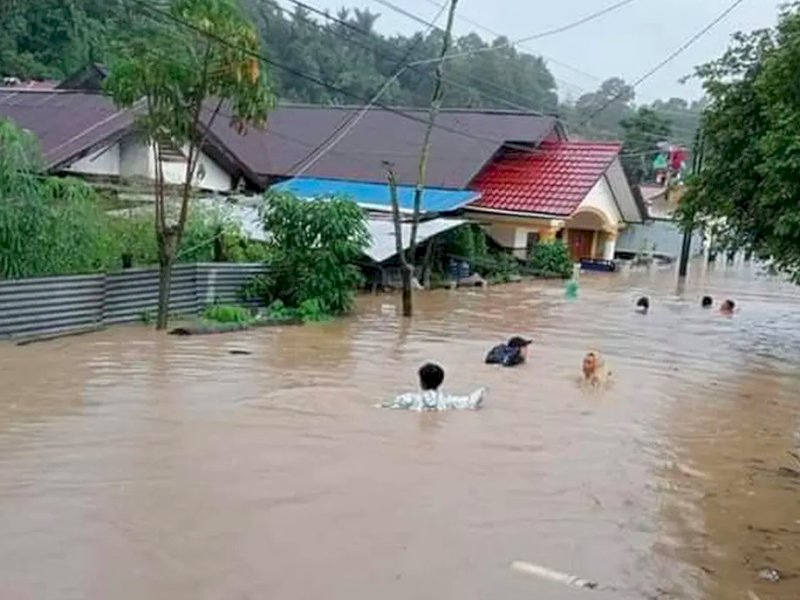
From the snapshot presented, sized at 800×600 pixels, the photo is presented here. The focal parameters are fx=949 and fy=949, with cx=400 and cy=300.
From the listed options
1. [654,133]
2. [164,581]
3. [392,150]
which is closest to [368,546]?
[164,581]

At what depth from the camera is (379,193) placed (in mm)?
28750

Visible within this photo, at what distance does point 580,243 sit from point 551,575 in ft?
107

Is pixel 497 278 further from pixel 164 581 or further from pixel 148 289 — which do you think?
pixel 164 581

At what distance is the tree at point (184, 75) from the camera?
47.7 ft

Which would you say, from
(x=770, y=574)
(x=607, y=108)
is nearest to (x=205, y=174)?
(x=770, y=574)

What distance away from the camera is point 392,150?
31.6 meters

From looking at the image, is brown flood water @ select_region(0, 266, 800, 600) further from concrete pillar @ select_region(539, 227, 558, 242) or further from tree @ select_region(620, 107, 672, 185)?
tree @ select_region(620, 107, 672, 185)

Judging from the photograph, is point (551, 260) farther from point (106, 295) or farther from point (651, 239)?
point (106, 295)

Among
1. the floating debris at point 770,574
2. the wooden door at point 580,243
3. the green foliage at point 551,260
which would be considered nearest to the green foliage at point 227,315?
the floating debris at point 770,574

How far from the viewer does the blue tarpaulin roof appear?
27516 mm

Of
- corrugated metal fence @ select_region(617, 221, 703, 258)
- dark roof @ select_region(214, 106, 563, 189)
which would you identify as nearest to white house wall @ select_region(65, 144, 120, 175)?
dark roof @ select_region(214, 106, 563, 189)

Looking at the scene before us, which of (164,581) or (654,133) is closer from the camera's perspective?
(164,581)

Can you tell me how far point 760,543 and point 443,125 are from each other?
26890mm

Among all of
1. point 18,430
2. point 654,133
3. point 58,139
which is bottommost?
point 18,430
